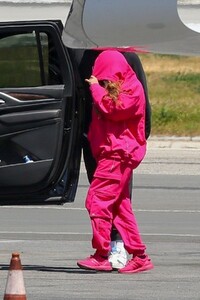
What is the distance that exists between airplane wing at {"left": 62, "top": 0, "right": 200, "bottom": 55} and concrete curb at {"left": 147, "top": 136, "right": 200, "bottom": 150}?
1481cm

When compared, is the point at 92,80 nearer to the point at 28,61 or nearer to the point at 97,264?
the point at 28,61

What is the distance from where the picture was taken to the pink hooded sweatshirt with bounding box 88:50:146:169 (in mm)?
8969

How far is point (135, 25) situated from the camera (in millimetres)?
6070

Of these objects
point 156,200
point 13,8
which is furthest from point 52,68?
point 13,8

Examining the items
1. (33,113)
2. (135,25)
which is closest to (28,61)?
(33,113)

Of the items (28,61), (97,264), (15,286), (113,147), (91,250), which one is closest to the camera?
(15,286)

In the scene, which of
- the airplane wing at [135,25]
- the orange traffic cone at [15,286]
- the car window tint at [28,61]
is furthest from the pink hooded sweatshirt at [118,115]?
the airplane wing at [135,25]

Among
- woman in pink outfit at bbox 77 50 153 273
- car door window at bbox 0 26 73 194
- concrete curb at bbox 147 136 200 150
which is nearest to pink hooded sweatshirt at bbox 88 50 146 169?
woman in pink outfit at bbox 77 50 153 273

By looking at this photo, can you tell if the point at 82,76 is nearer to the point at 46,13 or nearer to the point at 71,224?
the point at 71,224

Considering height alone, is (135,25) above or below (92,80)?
above

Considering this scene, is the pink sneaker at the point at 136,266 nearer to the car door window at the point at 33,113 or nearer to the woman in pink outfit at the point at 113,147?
the woman in pink outfit at the point at 113,147

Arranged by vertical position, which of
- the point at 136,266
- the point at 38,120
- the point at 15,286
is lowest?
the point at 136,266

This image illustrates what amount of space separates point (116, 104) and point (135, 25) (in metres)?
2.89

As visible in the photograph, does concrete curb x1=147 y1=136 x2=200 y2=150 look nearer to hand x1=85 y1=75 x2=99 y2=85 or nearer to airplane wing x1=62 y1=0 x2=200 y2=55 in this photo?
hand x1=85 y1=75 x2=99 y2=85
